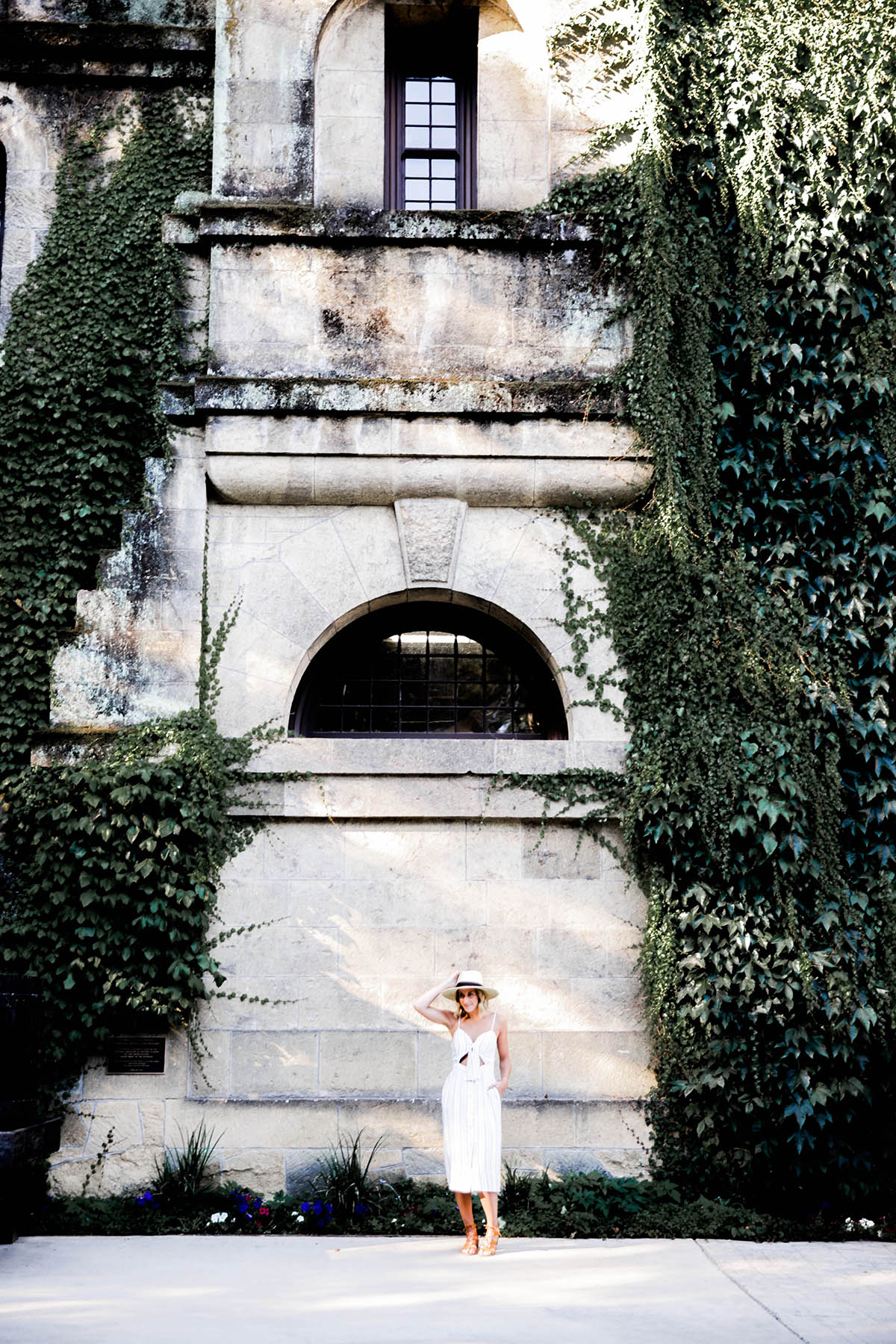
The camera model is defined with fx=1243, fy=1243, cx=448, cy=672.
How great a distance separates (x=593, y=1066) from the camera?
8.95 m

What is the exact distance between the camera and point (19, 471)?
9883 millimetres

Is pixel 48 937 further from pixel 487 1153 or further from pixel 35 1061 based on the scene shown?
pixel 487 1153

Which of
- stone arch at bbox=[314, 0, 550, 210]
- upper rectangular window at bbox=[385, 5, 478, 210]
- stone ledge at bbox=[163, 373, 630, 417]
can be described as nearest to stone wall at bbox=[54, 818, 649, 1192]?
stone ledge at bbox=[163, 373, 630, 417]

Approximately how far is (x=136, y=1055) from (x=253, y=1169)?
1145 mm

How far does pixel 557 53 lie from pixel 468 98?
854 millimetres

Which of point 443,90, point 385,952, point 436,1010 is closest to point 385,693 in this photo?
point 385,952

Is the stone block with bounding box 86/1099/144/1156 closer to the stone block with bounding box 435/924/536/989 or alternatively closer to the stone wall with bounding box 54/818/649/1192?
the stone wall with bounding box 54/818/649/1192

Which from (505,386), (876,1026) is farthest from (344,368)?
(876,1026)

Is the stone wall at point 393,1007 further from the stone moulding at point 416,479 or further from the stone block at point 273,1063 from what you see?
the stone moulding at point 416,479

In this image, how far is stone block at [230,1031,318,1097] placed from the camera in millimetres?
8820

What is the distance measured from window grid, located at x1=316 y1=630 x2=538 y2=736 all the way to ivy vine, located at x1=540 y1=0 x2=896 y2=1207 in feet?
3.02

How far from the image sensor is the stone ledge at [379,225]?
378 inches

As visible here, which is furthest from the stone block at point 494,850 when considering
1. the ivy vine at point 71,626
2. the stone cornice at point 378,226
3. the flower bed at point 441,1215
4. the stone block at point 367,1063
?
the stone cornice at point 378,226

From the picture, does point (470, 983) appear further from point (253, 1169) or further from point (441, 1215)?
point (253, 1169)
